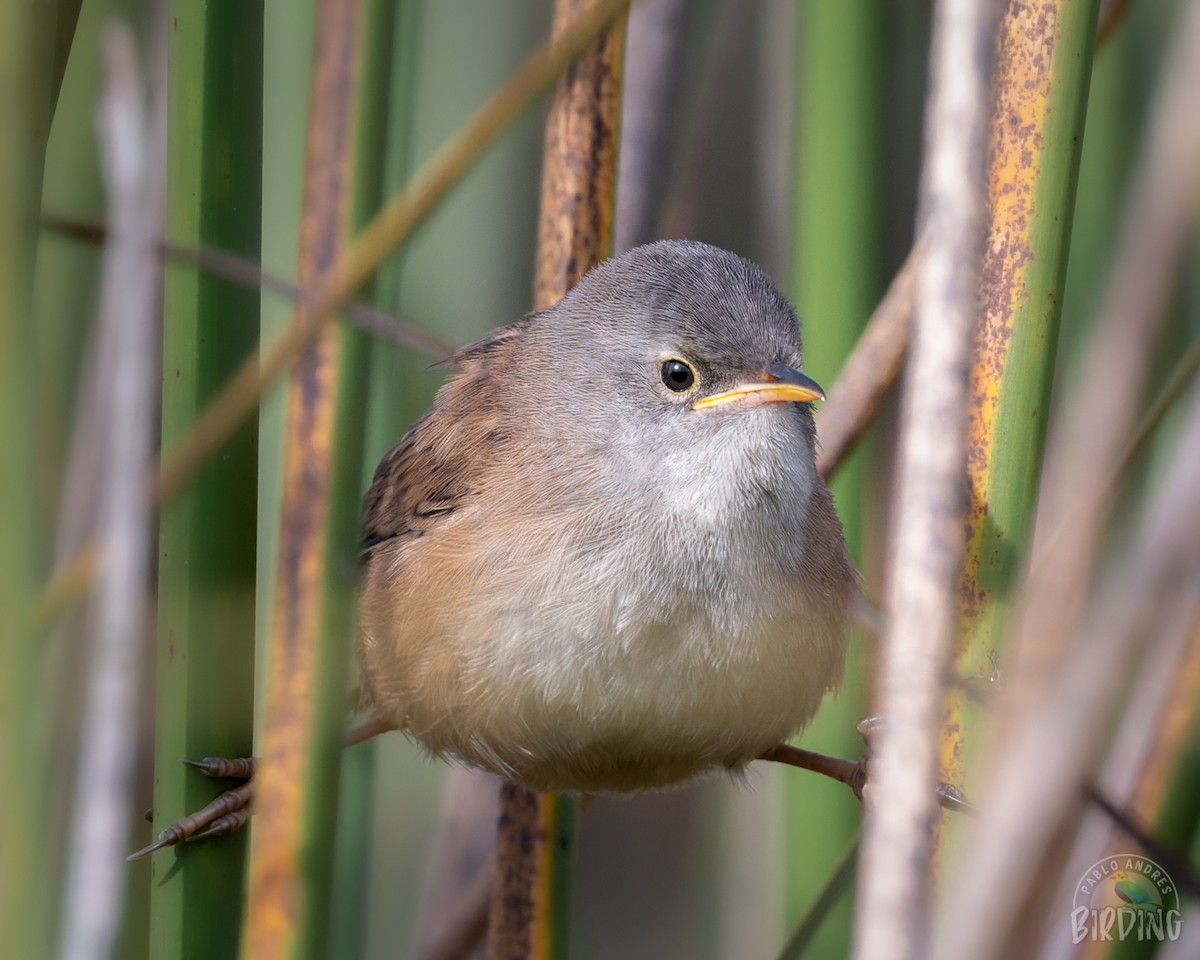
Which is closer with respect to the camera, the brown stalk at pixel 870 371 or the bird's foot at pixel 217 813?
the bird's foot at pixel 217 813

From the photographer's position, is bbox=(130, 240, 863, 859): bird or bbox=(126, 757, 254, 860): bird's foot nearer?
bbox=(126, 757, 254, 860): bird's foot

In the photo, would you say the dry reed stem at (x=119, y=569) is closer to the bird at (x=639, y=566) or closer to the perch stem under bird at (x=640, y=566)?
the bird at (x=639, y=566)

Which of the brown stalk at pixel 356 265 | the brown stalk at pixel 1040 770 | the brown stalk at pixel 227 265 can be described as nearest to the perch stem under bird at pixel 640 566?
the brown stalk at pixel 227 265

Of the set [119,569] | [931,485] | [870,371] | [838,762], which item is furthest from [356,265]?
[838,762]

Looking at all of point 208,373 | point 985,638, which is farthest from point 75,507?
point 985,638

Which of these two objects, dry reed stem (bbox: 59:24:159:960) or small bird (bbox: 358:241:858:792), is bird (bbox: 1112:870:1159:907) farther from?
dry reed stem (bbox: 59:24:159:960)

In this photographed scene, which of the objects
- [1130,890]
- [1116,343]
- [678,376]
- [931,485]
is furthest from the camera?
[678,376]

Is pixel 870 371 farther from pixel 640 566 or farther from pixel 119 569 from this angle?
pixel 119 569

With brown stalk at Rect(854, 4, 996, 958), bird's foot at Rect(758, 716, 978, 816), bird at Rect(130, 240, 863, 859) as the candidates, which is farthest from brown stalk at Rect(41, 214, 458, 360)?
bird's foot at Rect(758, 716, 978, 816)
